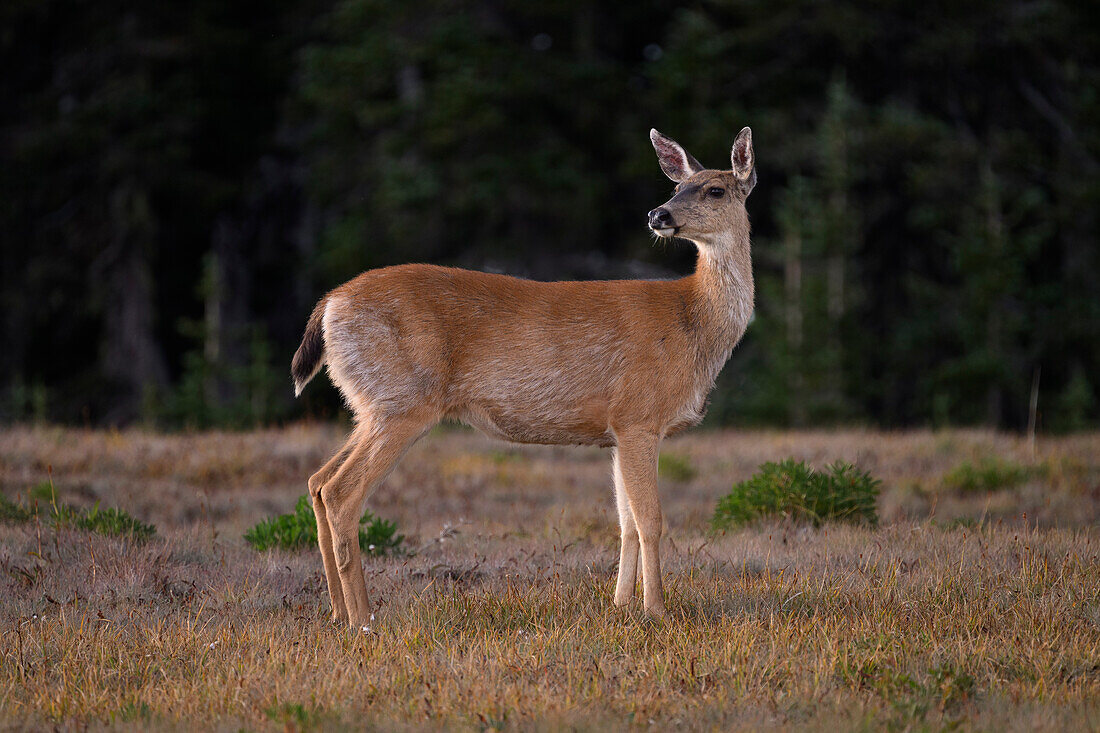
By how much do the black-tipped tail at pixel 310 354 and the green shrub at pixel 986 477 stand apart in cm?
606

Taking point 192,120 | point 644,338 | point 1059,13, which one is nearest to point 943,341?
point 1059,13

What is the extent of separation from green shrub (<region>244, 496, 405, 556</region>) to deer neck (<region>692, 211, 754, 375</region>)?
235cm

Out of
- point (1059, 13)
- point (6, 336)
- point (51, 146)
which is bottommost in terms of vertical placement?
point (6, 336)

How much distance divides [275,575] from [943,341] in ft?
53.6

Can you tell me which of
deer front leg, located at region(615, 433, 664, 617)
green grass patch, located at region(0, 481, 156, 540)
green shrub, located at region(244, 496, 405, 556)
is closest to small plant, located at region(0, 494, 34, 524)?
green grass patch, located at region(0, 481, 156, 540)

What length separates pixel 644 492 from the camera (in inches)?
228

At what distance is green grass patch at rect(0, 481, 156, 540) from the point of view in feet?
23.5

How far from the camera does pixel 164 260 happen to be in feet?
77.3

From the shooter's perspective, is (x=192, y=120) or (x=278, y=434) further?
(x=192, y=120)

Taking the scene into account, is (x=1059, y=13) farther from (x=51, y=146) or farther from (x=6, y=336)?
(x=6, y=336)

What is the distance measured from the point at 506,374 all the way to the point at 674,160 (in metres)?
1.83

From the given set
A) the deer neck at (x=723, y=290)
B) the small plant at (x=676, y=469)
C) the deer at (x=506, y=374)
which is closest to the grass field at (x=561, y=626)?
the deer at (x=506, y=374)

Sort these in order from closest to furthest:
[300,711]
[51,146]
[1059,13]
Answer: [300,711] → [1059,13] → [51,146]

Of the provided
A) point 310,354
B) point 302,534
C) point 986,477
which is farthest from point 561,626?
point 986,477
